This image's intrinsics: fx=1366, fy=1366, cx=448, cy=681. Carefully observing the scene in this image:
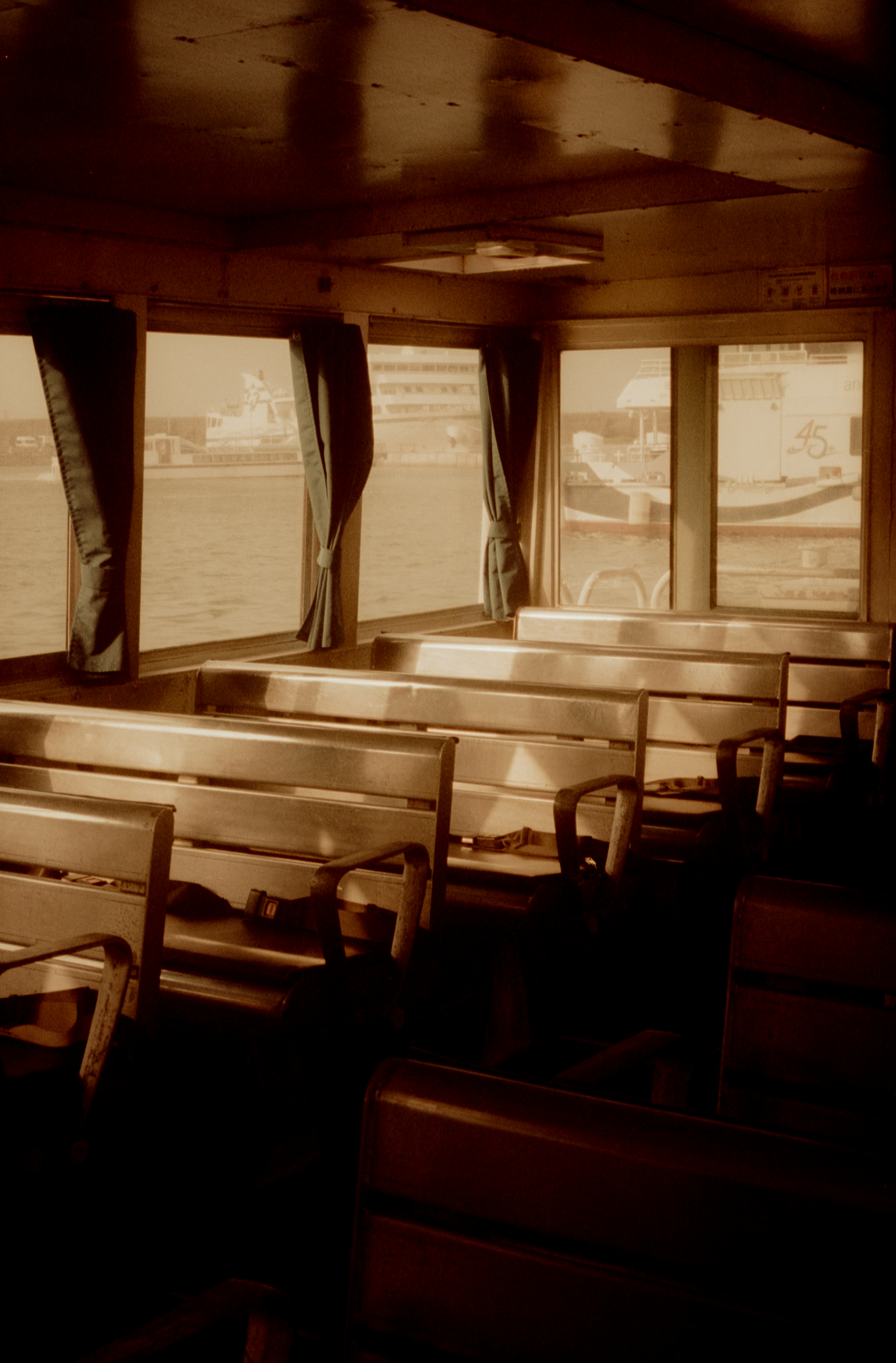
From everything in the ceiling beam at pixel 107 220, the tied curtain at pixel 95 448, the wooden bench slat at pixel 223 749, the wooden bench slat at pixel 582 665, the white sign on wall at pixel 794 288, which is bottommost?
the wooden bench slat at pixel 223 749

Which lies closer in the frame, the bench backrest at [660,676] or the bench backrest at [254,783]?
the bench backrest at [254,783]

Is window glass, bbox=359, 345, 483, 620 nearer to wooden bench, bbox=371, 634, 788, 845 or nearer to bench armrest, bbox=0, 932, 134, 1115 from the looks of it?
wooden bench, bbox=371, 634, 788, 845

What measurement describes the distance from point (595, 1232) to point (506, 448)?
6.56 m

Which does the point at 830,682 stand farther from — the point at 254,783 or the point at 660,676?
the point at 254,783

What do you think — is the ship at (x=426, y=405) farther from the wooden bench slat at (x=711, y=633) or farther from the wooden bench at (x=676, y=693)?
the wooden bench at (x=676, y=693)

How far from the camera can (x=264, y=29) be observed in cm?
294

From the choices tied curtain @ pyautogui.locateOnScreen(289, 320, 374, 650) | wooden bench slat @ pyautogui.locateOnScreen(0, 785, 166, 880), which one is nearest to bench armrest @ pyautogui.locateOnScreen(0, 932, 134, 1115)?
wooden bench slat @ pyautogui.locateOnScreen(0, 785, 166, 880)

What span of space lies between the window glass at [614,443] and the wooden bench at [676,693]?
288 centimetres

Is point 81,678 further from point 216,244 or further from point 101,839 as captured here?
point 101,839

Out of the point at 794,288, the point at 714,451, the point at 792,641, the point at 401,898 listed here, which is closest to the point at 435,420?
the point at 714,451

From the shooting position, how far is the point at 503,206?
5125 millimetres

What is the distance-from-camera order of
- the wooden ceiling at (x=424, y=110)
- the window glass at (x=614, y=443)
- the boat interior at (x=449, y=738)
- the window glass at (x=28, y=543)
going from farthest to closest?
the window glass at (x=614, y=443) < the window glass at (x=28, y=543) < the wooden ceiling at (x=424, y=110) < the boat interior at (x=449, y=738)

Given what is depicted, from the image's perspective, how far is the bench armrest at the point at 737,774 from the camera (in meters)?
4.02

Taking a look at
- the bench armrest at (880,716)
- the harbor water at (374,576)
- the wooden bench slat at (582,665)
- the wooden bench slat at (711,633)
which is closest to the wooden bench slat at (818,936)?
the wooden bench slat at (582,665)
